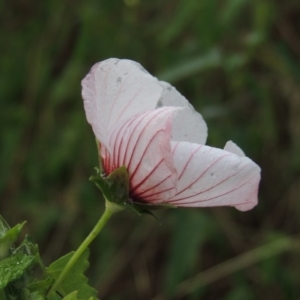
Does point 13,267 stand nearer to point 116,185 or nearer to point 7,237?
point 7,237

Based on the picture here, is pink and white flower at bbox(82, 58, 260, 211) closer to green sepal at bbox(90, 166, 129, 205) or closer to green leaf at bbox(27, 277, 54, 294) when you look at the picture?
green sepal at bbox(90, 166, 129, 205)

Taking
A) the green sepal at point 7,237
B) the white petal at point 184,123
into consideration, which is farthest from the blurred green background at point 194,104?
the green sepal at point 7,237

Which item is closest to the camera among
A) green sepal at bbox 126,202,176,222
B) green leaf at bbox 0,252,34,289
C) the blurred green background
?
green leaf at bbox 0,252,34,289

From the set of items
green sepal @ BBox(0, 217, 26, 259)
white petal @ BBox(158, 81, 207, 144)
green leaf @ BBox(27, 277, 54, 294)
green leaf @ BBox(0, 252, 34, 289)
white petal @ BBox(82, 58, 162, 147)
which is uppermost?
white petal @ BBox(82, 58, 162, 147)

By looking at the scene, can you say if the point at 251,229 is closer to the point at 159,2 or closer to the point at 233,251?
the point at 233,251

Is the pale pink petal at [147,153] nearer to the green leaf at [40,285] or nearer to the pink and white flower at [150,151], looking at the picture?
the pink and white flower at [150,151]

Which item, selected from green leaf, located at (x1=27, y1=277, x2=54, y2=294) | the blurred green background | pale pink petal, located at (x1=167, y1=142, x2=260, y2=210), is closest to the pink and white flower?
pale pink petal, located at (x1=167, y1=142, x2=260, y2=210)
